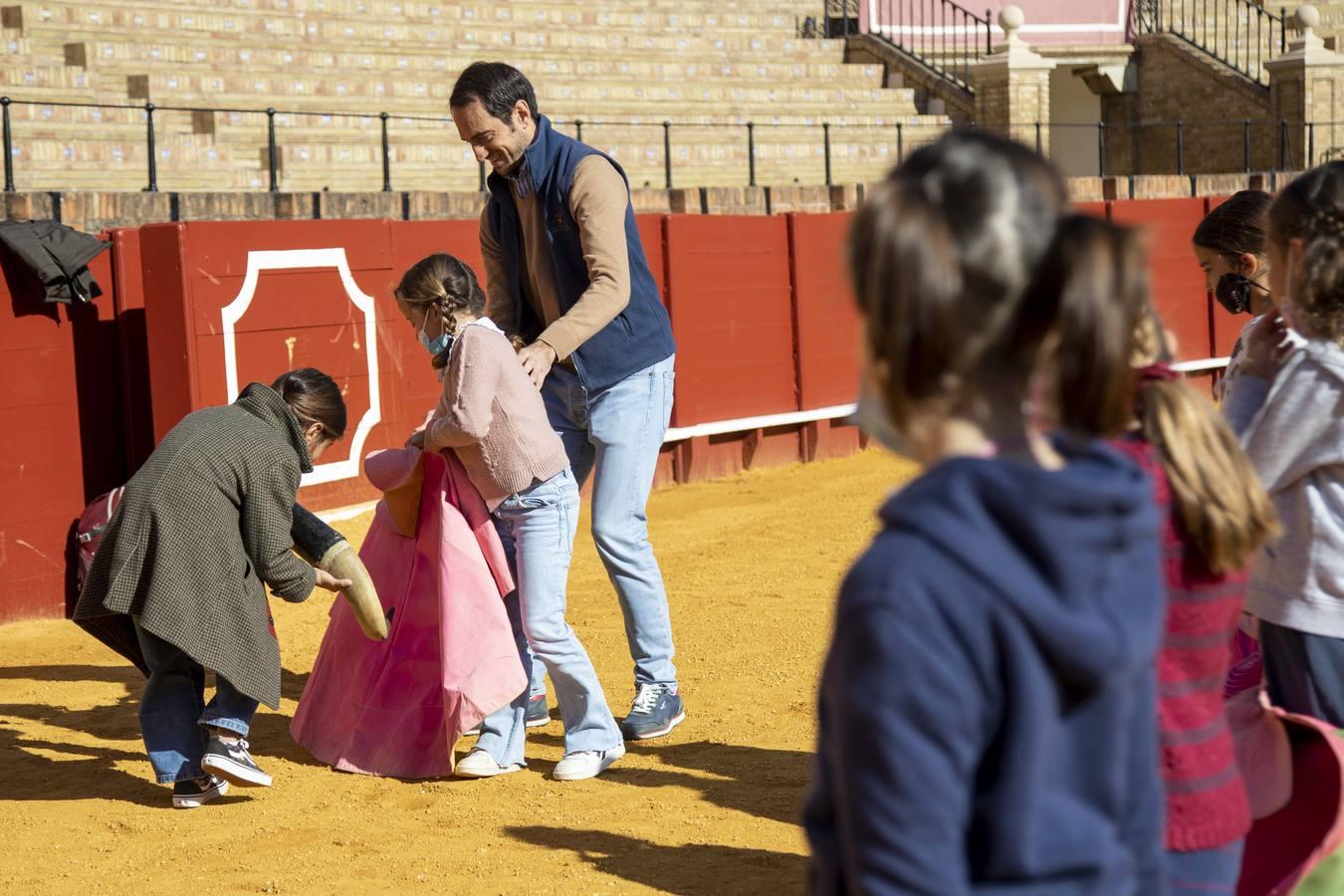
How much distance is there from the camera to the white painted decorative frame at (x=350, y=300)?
7.07 meters

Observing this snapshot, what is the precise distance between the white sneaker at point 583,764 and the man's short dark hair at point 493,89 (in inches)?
63.3

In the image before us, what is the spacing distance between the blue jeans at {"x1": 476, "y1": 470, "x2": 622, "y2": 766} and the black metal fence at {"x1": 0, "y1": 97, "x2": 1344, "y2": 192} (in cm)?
622

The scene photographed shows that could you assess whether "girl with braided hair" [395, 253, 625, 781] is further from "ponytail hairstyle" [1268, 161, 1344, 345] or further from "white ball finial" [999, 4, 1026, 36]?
"white ball finial" [999, 4, 1026, 36]

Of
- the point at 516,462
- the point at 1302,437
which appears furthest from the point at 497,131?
the point at 1302,437

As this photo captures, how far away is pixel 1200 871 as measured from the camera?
1.80 metres

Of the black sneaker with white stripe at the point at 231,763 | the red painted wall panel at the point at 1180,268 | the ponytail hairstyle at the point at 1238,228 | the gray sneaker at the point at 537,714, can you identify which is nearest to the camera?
the ponytail hairstyle at the point at 1238,228

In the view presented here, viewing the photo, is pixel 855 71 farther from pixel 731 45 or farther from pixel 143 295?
pixel 143 295

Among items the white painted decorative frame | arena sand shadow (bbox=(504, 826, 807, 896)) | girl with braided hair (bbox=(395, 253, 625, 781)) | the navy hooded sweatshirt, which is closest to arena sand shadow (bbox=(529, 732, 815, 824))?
girl with braided hair (bbox=(395, 253, 625, 781))

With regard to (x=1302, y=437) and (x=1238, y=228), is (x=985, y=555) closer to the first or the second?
(x=1302, y=437)

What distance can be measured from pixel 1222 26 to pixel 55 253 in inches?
725

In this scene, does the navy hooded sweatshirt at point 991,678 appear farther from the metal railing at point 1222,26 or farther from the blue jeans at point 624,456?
the metal railing at point 1222,26

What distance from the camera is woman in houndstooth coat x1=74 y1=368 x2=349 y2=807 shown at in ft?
12.9

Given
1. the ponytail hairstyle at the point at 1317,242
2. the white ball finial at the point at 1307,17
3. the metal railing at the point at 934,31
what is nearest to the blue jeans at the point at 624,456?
the ponytail hairstyle at the point at 1317,242

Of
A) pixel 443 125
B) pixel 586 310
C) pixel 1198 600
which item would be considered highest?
pixel 443 125
